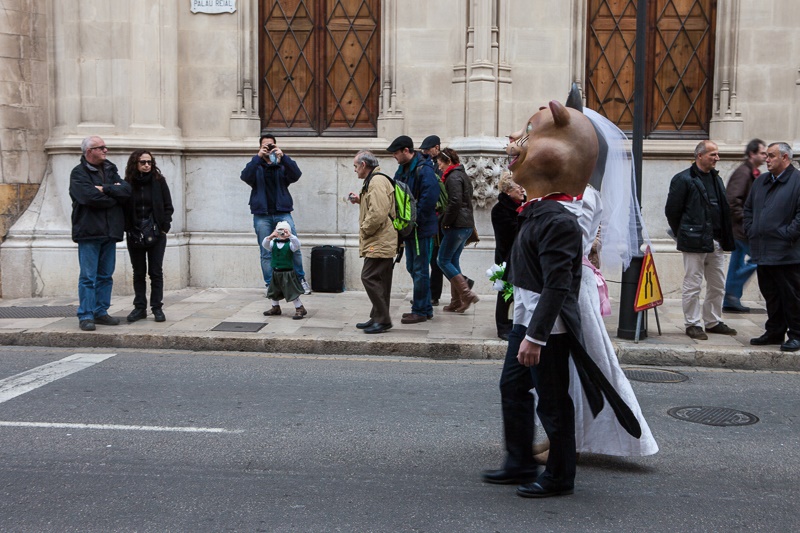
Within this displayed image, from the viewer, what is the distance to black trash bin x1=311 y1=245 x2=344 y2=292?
1237cm

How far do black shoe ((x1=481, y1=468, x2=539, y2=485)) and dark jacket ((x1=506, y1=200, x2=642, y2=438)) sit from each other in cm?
57

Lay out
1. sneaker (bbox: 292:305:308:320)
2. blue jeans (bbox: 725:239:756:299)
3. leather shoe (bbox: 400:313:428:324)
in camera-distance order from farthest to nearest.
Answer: blue jeans (bbox: 725:239:756:299), sneaker (bbox: 292:305:308:320), leather shoe (bbox: 400:313:428:324)

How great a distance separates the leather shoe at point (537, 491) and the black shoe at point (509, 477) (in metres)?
0.15

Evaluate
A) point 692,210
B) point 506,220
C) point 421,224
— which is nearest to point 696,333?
point 692,210

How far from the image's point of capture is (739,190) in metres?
10.9

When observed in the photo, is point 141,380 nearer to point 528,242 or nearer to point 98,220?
point 98,220

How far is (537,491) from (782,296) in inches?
203

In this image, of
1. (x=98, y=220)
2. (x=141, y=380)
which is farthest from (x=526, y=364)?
(x=98, y=220)

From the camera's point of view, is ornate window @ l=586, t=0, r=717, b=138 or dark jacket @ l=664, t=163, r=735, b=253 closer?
dark jacket @ l=664, t=163, r=735, b=253

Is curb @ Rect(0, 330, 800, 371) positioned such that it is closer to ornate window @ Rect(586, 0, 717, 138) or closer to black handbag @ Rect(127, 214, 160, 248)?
black handbag @ Rect(127, 214, 160, 248)

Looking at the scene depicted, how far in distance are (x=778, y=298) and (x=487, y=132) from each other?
4645 millimetres

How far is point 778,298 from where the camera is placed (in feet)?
30.1

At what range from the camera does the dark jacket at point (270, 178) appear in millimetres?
11438

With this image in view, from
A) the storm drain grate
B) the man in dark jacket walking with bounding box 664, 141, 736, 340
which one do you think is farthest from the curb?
the storm drain grate
